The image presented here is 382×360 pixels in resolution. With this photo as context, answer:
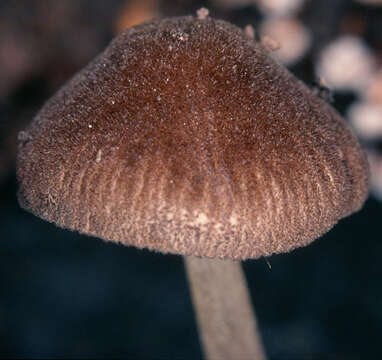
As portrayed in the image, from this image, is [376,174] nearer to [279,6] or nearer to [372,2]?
[372,2]

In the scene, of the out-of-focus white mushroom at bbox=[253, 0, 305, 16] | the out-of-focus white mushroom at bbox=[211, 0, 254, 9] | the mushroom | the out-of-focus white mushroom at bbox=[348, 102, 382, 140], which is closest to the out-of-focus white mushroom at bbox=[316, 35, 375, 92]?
the out-of-focus white mushroom at bbox=[348, 102, 382, 140]

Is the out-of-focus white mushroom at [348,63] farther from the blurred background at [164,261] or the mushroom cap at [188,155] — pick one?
the mushroom cap at [188,155]

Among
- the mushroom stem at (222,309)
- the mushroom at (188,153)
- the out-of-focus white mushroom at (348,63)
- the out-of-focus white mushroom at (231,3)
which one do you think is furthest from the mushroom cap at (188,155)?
the out-of-focus white mushroom at (231,3)

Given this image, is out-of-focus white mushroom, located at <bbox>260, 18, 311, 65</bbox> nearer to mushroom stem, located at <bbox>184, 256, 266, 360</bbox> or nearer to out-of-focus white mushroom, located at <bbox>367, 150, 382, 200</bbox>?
out-of-focus white mushroom, located at <bbox>367, 150, 382, 200</bbox>

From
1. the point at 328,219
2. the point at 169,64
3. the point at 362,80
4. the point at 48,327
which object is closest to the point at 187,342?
the point at 48,327

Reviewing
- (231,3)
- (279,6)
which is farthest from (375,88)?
(231,3)

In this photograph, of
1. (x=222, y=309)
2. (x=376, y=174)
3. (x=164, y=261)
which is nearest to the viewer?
(x=222, y=309)

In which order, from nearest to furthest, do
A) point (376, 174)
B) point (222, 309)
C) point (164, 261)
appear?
point (222, 309) < point (164, 261) < point (376, 174)
